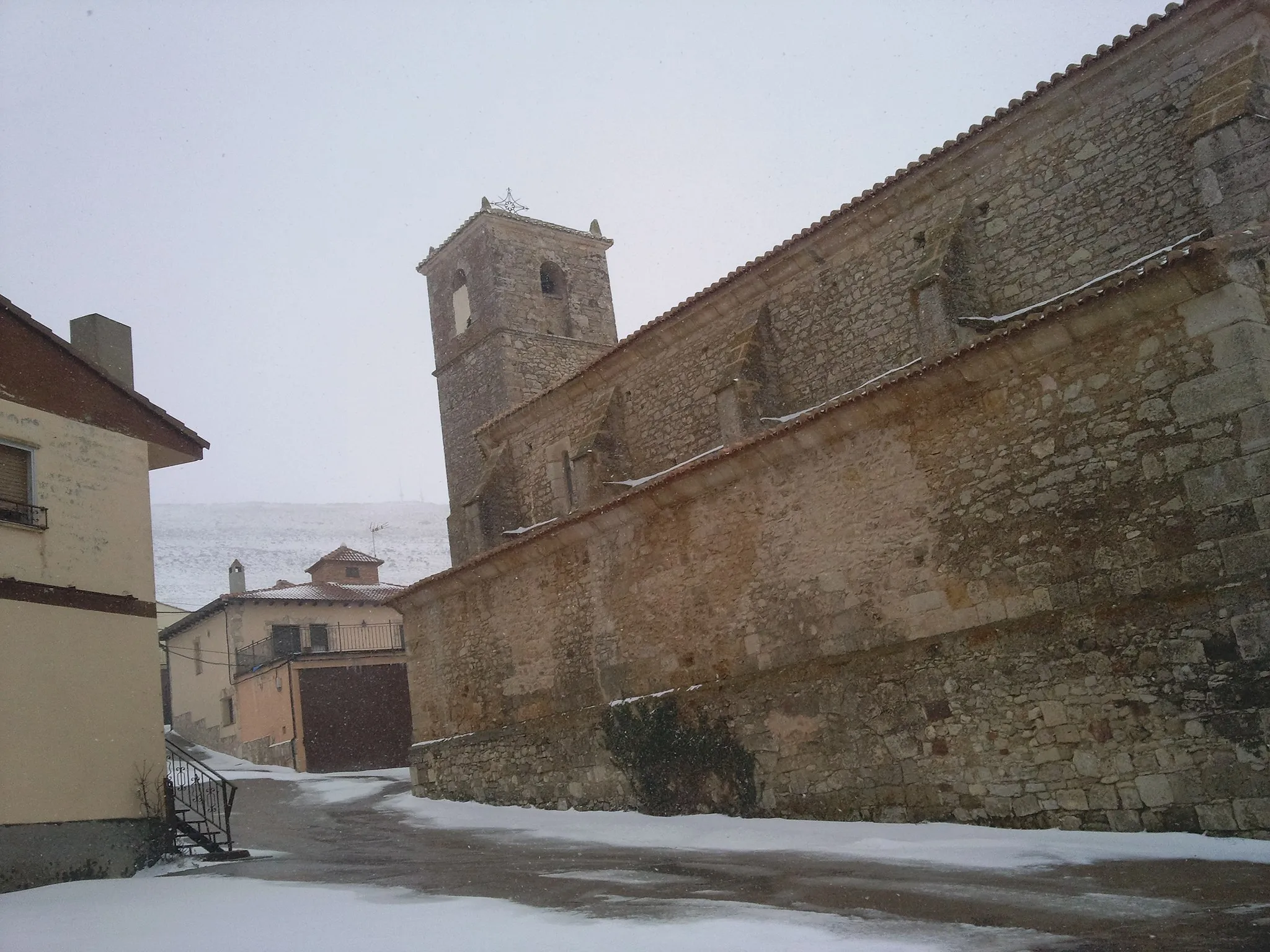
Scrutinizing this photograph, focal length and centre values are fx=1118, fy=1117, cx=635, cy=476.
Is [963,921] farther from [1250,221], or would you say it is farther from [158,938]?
[1250,221]

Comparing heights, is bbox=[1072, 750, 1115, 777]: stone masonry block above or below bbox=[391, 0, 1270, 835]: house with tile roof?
below

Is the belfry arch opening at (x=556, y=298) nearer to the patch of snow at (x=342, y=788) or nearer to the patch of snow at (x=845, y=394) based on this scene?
the patch of snow at (x=342, y=788)

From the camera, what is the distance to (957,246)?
13484mm

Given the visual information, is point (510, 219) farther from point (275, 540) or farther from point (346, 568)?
point (275, 540)

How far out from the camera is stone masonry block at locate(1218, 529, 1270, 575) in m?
8.96

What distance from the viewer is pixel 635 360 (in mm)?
18578

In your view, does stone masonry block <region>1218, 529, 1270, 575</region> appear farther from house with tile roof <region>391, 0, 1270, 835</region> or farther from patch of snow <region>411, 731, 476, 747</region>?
patch of snow <region>411, 731, 476, 747</region>

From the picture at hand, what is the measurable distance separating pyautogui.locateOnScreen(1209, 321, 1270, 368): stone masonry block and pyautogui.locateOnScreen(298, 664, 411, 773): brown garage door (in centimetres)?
2274

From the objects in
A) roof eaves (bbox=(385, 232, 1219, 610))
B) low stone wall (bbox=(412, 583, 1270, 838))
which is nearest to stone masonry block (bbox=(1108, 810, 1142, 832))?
low stone wall (bbox=(412, 583, 1270, 838))

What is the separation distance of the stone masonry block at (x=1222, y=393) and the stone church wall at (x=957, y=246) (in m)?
2.26

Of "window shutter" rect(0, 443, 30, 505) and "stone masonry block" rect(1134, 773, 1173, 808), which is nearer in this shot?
"stone masonry block" rect(1134, 773, 1173, 808)

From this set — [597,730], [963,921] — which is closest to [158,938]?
[963,921]

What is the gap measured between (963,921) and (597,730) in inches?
358

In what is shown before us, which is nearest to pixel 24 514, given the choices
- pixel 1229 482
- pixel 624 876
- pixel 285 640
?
pixel 624 876
